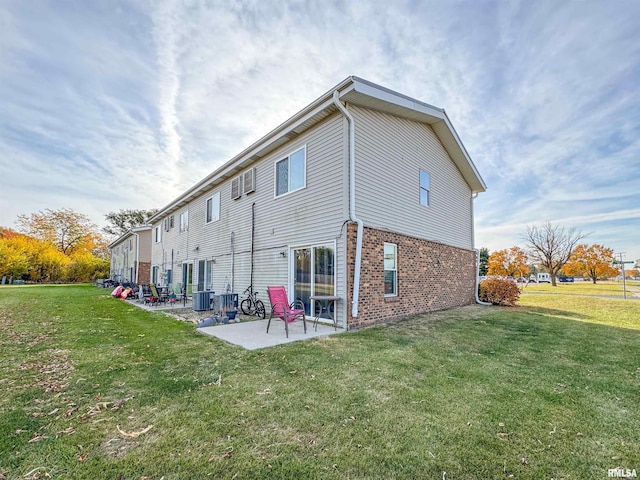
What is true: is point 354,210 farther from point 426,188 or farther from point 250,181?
point 250,181

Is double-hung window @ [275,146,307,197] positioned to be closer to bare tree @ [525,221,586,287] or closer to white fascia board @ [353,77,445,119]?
white fascia board @ [353,77,445,119]

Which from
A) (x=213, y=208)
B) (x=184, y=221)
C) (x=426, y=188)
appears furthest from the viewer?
(x=184, y=221)

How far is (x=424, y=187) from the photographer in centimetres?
1047

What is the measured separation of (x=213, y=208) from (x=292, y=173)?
20.3ft

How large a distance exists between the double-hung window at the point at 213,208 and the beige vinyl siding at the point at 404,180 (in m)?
7.76

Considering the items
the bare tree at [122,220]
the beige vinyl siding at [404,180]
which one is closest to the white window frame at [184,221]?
the beige vinyl siding at [404,180]

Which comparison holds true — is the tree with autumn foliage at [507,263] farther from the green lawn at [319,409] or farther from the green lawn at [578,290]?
the green lawn at [319,409]

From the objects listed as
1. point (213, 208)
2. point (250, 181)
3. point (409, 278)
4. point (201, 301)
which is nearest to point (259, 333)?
point (201, 301)

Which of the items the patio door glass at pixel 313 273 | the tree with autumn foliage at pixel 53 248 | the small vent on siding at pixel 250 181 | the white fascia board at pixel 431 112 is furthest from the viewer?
the tree with autumn foliage at pixel 53 248

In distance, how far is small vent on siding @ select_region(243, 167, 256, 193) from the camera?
10727mm

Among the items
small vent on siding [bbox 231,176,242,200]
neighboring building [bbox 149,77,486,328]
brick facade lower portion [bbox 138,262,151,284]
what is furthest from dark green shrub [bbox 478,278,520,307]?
brick facade lower portion [bbox 138,262,151,284]

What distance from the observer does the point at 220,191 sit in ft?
43.6

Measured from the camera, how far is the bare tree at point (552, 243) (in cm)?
3231

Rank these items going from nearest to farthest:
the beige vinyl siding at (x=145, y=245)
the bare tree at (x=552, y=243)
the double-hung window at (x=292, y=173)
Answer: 1. the double-hung window at (x=292, y=173)
2. the beige vinyl siding at (x=145, y=245)
3. the bare tree at (x=552, y=243)
